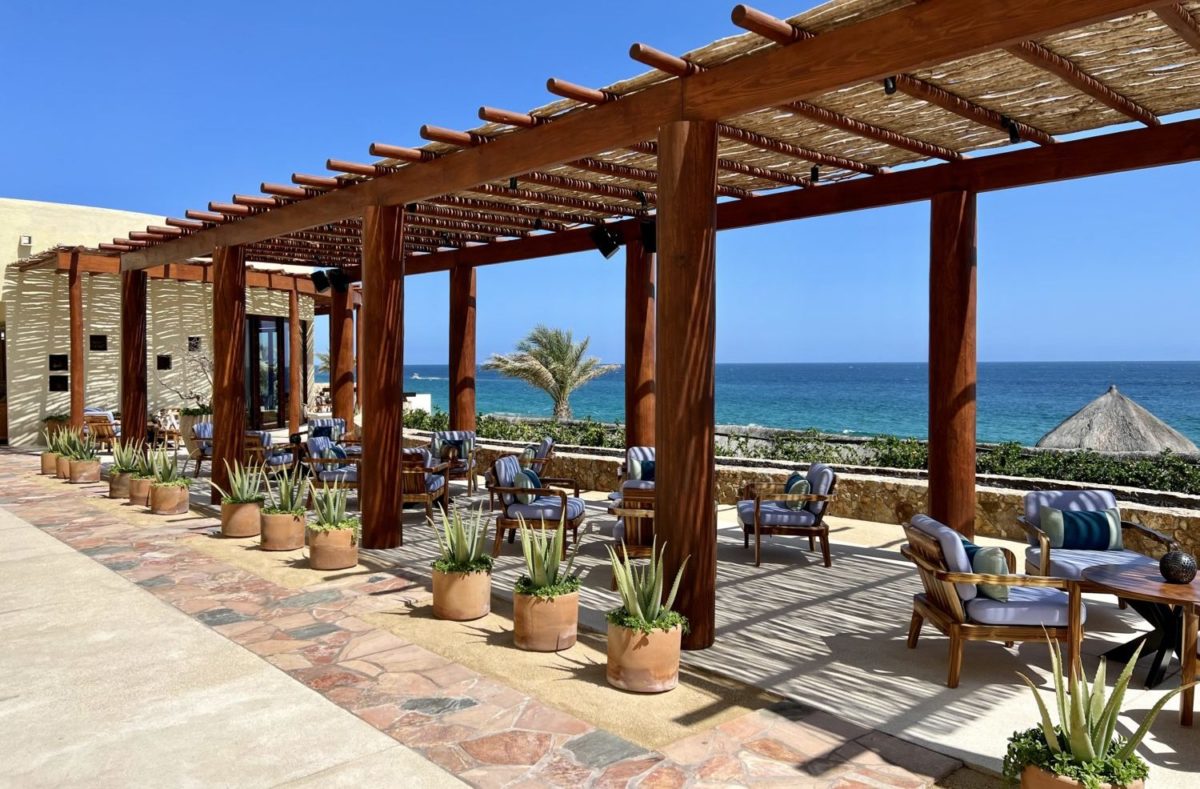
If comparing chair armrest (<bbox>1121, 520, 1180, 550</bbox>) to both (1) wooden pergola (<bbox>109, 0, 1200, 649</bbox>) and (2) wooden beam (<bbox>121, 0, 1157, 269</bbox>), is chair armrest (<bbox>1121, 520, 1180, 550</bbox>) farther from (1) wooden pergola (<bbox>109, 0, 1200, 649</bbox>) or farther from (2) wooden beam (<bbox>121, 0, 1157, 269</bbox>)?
(2) wooden beam (<bbox>121, 0, 1157, 269</bbox>)

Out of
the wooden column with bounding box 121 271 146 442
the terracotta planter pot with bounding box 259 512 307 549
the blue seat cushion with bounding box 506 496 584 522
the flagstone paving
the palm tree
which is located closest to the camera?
the flagstone paving

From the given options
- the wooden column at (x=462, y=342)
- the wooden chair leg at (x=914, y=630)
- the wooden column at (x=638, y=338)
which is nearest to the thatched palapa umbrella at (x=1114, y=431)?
the wooden column at (x=638, y=338)

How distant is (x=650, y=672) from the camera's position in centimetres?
401

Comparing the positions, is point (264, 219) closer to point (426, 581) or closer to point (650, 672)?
point (426, 581)

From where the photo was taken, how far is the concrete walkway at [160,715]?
10.4 ft

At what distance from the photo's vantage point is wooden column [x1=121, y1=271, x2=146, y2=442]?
12531 millimetres

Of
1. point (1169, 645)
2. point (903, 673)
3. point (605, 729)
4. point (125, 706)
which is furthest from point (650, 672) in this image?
point (1169, 645)

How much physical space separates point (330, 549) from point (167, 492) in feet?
12.9

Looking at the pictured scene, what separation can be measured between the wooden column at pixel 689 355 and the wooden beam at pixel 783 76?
0.26m

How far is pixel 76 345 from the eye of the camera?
1507 centimetres

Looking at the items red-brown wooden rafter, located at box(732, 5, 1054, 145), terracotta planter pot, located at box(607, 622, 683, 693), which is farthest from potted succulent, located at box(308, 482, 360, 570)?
red-brown wooden rafter, located at box(732, 5, 1054, 145)

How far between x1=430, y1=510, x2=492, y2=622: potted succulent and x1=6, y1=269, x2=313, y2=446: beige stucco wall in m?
13.8

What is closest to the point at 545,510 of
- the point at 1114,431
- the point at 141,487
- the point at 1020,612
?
the point at 1020,612

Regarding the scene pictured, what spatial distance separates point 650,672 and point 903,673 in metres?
1.39
